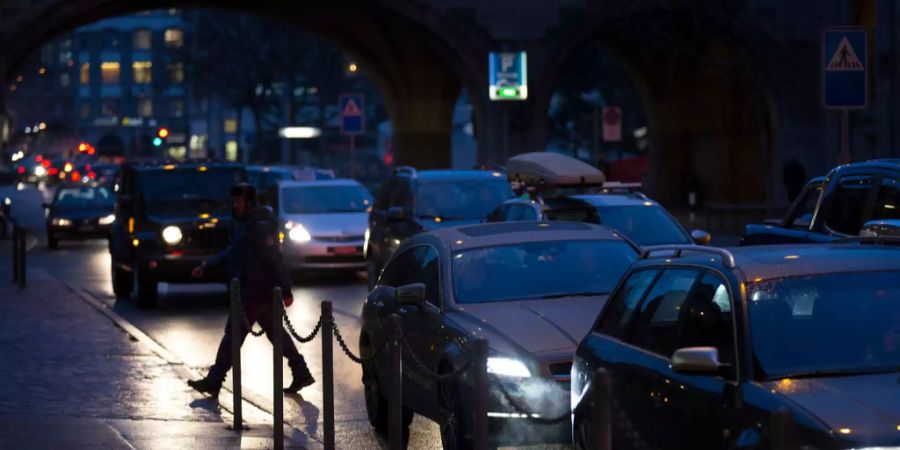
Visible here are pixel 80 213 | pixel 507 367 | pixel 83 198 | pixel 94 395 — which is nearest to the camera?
pixel 507 367

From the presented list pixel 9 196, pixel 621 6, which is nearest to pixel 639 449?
pixel 621 6

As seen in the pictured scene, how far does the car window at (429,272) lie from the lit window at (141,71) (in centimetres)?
12742

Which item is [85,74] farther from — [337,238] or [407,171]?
[407,171]

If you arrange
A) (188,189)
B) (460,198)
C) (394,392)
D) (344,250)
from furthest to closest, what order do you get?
(344,250) < (188,189) < (460,198) < (394,392)

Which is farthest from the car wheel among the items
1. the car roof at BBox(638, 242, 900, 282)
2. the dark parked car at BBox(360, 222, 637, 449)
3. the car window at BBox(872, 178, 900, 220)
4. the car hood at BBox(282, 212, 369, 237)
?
the car hood at BBox(282, 212, 369, 237)

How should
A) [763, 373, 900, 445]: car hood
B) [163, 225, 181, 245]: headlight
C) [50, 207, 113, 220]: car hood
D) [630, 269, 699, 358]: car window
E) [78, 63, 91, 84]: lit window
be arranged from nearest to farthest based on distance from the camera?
1. [763, 373, 900, 445]: car hood
2. [630, 269, 699, 358]: car window
3. [163, 225, 181, 245]: headlight
4. [50, 207, 113, 220]: car hood
5. [78, 63, 91, 84]: lit window

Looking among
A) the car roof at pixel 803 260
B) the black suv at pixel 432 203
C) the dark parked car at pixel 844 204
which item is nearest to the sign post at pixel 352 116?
the black suv at pixel 432 203

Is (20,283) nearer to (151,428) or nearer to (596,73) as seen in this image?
(151,428)

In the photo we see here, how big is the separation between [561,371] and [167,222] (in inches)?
558

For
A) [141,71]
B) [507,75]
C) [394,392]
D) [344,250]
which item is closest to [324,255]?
[344,250]

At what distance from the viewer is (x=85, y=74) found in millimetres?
140125

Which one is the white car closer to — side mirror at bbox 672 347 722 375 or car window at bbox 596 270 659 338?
car window at bbox 596 270 659 338

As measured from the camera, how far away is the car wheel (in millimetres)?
9648

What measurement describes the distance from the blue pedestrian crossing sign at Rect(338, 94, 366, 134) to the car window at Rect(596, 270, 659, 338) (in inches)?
1050
